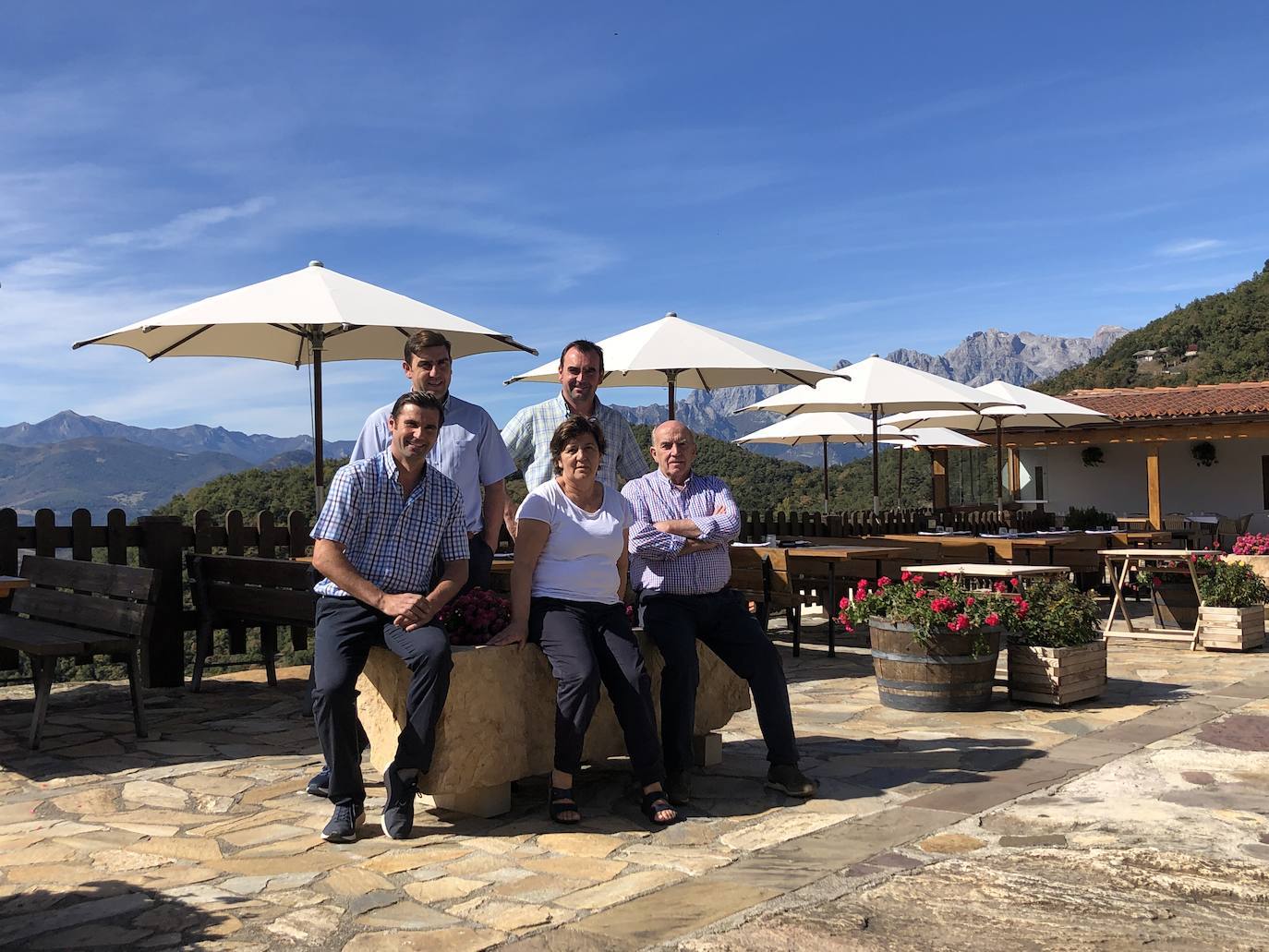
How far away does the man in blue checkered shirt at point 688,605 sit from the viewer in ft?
15.5

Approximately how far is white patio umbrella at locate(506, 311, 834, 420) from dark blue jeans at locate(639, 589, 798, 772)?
11.7 ft

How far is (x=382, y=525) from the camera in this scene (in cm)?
430

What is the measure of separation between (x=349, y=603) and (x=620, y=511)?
1151 millimetres

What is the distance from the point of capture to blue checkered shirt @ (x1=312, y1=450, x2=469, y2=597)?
167 inches

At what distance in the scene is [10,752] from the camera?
562 cm

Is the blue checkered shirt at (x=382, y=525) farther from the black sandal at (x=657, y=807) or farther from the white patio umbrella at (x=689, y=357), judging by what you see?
the white patio umbrella at (x=689, y=357)

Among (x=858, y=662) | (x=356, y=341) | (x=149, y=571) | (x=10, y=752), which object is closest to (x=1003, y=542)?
(x=858, y=662)

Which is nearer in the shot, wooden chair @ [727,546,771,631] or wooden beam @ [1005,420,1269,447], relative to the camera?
wooden chair @ [727,546,771,631]

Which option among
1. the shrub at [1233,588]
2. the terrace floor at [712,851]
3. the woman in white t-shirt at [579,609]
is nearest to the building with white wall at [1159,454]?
the shrub at [1233,588]

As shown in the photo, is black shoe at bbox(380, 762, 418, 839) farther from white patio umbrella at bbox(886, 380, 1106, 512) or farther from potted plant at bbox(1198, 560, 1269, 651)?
white patio umbrella at bbox(886, 380, 1106, 512)

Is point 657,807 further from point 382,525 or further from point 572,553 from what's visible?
point 382,525

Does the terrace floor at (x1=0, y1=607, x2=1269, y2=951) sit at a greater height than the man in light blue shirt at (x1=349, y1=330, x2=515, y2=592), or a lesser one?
lesser

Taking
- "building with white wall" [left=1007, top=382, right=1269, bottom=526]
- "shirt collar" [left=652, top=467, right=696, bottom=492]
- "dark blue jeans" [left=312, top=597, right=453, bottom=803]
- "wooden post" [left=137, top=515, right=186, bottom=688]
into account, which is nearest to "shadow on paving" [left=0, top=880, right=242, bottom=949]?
"dark blue jeans" [left=312, top=597, right=453, bottom=803]

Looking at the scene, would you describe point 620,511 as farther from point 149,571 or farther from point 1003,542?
point 1003,542
